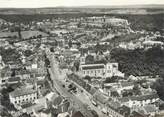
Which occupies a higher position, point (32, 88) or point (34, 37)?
point (34, 37)

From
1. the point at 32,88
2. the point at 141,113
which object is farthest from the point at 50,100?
the point at 141,113

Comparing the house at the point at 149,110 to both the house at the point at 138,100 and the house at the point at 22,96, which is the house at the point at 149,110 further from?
the house at the point at 22,96

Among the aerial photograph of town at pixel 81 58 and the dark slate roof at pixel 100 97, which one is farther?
the dark slate roof at pixel 100 97

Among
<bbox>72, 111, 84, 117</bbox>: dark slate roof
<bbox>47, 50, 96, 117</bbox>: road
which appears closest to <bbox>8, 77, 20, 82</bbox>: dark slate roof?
<bbox>47, 50, 96, 117</bbox>: road

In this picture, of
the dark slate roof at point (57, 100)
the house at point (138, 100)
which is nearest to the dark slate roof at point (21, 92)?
the dark slate roof at point (57, 100)

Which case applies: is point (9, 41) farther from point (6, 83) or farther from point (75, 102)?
point (75, 102)

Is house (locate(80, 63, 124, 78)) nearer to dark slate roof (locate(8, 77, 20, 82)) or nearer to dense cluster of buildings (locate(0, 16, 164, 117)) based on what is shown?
dense cluster of buildings (locate(0, 16, 164, 117))
